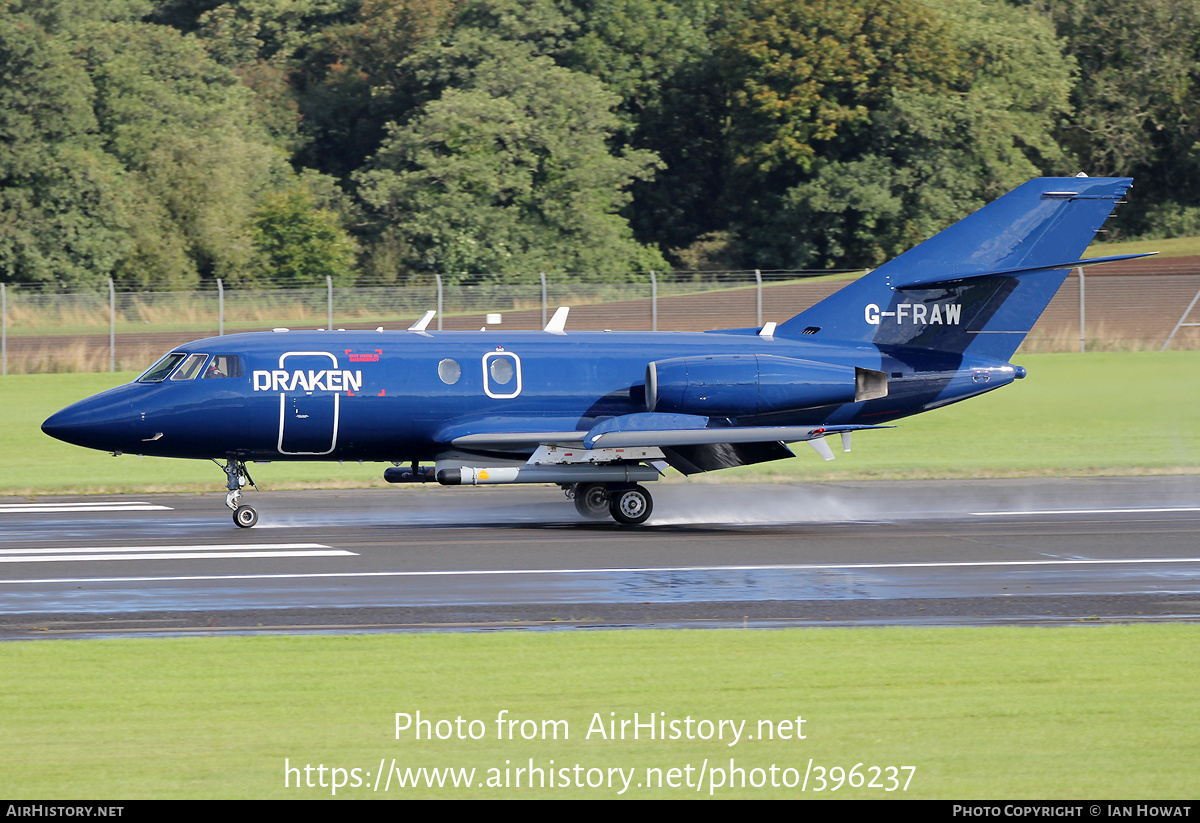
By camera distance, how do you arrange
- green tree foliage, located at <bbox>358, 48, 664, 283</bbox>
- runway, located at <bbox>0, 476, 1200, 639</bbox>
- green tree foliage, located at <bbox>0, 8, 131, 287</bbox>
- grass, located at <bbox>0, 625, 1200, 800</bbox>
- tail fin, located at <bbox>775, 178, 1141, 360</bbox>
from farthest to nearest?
green tree foliage, located at <bbox>358, 48, 664, 283</bbox> → green tree foliage, located at <bbox>0, 8, 131, 287</bbox> → tail fin, located at <bbox>775, 178, 1141, 360</bbox> → runway, located at <bbox>0, 476, 1200, 639</bbox> → grass, located at <bbox>0, 625, 1200, 800</bbox>

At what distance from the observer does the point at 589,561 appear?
18.0 m

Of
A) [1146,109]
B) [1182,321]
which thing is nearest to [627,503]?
[1182,321]

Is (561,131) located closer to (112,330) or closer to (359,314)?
(359,314)

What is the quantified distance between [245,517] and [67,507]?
17.0 ft

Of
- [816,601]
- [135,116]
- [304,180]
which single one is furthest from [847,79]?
[816,601]

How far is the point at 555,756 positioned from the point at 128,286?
2048 inches

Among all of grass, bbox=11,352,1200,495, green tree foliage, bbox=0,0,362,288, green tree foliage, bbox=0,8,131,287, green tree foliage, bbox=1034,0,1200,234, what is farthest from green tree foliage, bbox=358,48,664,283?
green tree foliage, bbox=1034,0,1200,234

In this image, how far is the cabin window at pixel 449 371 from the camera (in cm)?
2180

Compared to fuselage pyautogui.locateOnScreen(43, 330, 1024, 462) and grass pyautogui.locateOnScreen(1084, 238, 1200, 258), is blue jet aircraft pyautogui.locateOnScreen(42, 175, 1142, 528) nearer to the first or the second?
fuselage pyautogui.locateOnScreen(43, 330, 1024, 462)

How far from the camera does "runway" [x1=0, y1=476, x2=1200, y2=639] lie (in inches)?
555

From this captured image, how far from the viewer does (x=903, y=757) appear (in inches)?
337

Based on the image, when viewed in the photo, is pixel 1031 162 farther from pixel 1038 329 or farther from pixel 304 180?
pixel 304 180

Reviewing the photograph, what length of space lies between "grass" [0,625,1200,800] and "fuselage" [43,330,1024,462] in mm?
9082

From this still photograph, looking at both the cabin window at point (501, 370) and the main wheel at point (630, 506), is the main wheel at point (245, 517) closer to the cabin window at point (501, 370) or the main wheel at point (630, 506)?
the cabin window at point (501, 370)
